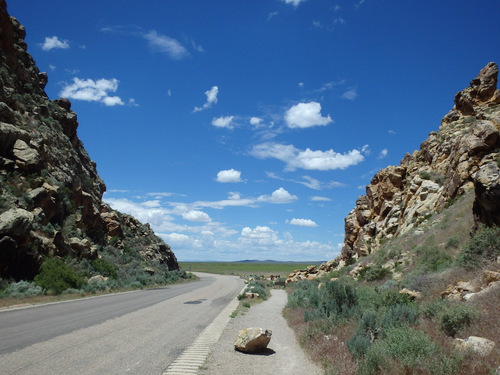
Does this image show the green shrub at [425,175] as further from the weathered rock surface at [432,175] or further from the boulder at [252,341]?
the boulder at [252,341]

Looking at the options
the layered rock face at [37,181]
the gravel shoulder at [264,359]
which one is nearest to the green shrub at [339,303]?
the gravel shoulder at [264,359]

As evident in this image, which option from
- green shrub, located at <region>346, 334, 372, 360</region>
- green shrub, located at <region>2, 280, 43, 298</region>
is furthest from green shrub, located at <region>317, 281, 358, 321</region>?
green shrub, located at <region>2, 280, 43, 298</region>

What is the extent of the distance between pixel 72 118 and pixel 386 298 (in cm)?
4872

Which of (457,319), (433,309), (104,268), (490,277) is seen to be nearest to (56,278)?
(104,268)

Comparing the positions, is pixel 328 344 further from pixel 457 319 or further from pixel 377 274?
pixel 377 274

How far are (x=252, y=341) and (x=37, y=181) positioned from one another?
27693 millimetres

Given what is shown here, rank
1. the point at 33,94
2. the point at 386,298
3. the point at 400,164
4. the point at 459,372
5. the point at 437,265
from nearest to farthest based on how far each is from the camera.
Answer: the point at 459,372 < the point at 386,298 < the point at 437,265 < the point at 33,94 < the point at 400,164

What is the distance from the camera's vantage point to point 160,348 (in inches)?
341

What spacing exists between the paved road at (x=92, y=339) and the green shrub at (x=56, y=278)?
7.82 meters

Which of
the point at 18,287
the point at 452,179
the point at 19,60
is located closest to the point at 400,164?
the point at 452,179

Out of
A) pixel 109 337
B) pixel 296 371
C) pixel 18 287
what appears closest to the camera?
pixel 296 371

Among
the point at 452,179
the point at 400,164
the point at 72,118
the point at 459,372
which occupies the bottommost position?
the point at 459,372

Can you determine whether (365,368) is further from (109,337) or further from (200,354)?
(109,337)

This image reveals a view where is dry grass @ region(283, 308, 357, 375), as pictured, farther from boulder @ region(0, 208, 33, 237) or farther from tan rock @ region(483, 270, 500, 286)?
boulder @ region(0, 208, 33, 237)
